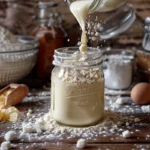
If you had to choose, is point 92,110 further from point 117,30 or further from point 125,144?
point 117,30

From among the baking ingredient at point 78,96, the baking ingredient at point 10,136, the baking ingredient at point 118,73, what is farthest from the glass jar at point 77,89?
the baking ingredient at point 118,73

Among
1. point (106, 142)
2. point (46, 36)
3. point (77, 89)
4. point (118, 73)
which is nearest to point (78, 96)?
point (77, 89)

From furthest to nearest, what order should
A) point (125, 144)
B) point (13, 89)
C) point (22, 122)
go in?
point (13, 89), point (22, 122), point (125, 144)

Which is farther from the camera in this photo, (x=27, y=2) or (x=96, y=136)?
(x=27, y=2)

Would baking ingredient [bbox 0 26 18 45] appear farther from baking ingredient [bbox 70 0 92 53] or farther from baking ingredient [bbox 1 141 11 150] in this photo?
baking ingredient [bbox 1 141 11 150]

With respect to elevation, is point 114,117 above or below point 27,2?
below

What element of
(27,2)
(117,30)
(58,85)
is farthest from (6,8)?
(58,85)
